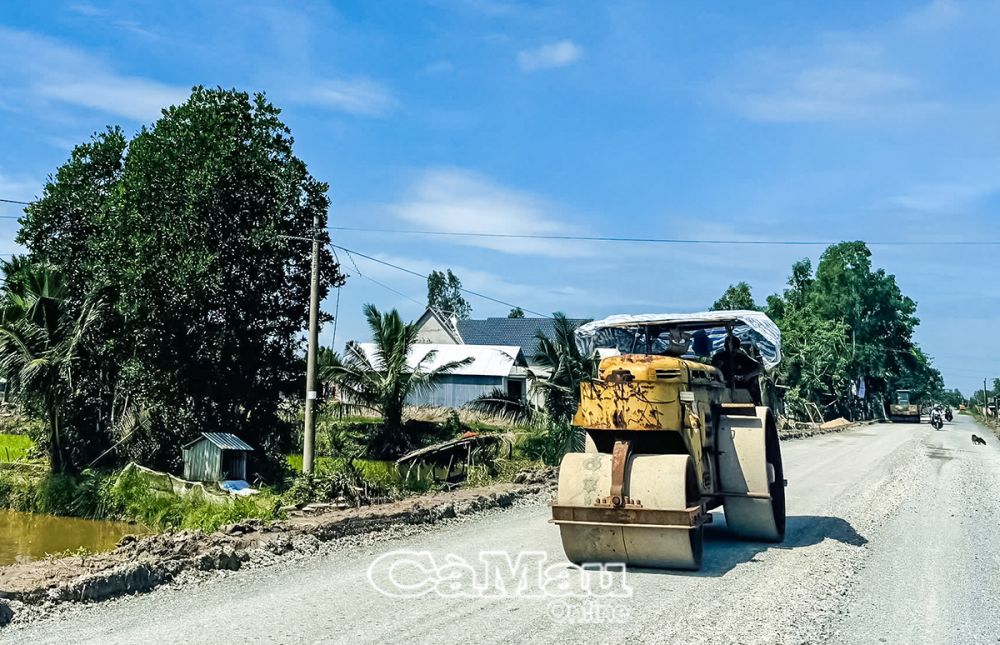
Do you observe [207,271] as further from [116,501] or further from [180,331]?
[116,501]

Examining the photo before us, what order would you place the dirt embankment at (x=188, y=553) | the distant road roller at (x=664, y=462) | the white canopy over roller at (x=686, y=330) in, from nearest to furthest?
the dirt embankment at (x=188, y=553)
the distant road roller at (x=664, y=462)
the white canopy over roller at (x=686, y=330)

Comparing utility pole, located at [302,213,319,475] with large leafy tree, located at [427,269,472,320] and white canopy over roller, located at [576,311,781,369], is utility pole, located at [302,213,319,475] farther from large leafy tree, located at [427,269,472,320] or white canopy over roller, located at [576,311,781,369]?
large leafy tree, located at [427,269,472,320]

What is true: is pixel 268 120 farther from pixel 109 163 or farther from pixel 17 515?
pixel 17 515

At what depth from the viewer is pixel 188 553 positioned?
31.4 feet

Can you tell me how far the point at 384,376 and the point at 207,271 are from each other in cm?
1005

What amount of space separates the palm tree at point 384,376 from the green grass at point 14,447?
10277 millimetres

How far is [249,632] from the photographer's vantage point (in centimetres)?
715

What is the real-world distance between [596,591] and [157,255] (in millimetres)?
18423

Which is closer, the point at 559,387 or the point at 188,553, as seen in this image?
the point at 188,553

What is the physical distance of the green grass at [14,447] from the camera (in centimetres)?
2917

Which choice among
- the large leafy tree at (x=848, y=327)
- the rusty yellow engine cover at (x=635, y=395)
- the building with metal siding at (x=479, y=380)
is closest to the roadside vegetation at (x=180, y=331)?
the rusty yellow engine cover at (x=635, y=395)

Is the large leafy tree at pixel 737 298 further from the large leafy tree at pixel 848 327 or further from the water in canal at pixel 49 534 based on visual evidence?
the water in canal at pixel 49 534

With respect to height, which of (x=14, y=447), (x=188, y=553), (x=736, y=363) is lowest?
(x=14, y=447)

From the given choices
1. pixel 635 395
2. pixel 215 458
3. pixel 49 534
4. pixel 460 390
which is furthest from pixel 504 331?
pixel 635 395
